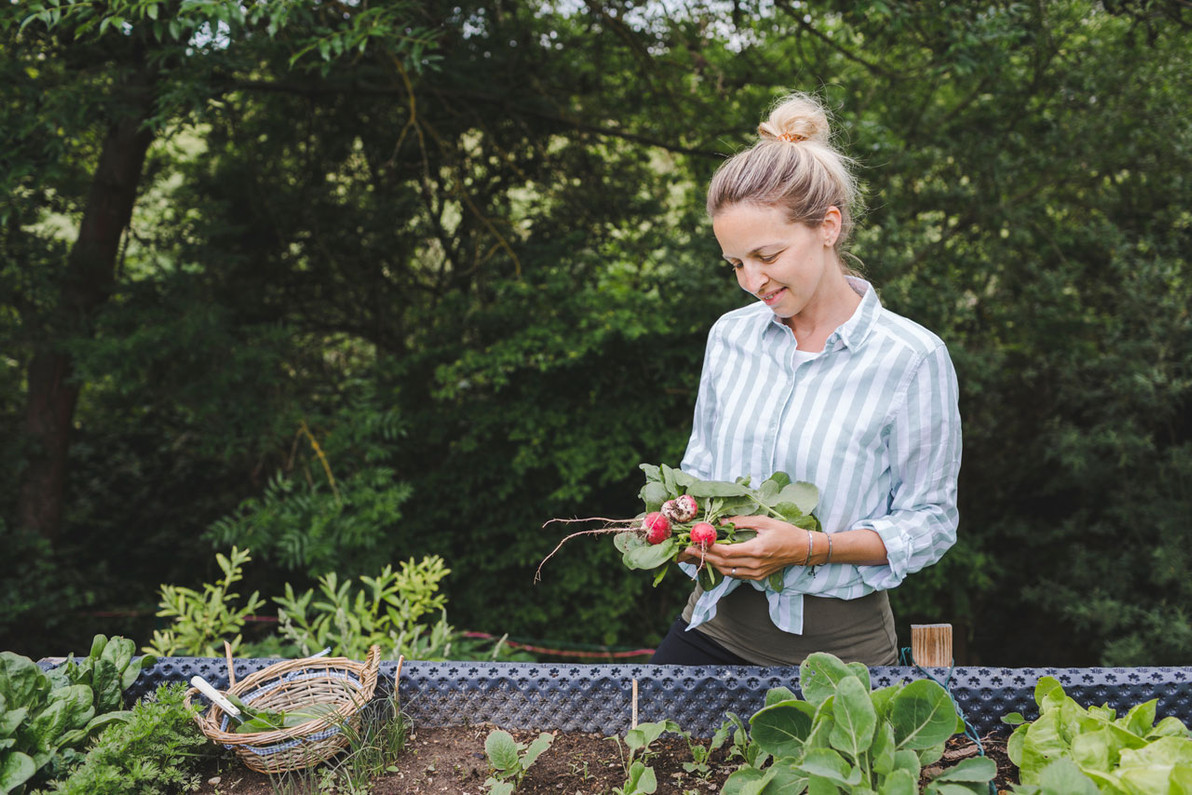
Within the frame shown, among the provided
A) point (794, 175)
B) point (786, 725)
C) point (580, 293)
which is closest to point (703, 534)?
point (786, 725)

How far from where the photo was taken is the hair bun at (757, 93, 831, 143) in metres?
1.56

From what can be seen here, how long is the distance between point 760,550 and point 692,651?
45cm

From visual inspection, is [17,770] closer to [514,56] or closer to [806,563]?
[806,563]

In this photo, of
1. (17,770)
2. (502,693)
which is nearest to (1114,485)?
(502,693)

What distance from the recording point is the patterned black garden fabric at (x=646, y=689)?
149 cm

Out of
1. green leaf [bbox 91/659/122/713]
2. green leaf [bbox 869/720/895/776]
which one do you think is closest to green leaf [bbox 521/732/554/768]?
green leaf [bbox 869/720/895/776]

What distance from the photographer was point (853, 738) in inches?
43.1

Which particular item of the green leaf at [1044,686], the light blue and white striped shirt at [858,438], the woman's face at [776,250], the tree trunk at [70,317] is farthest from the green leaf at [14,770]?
the tree trunk at [70,317]

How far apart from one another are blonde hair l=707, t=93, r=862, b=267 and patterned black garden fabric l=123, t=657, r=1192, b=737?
2.83ft

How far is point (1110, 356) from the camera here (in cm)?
380

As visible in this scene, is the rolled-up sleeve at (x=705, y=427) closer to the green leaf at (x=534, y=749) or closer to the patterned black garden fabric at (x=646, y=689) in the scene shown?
the patterned black garden fabric at (x=646, y=689)

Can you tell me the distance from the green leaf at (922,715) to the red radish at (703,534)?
36 cm

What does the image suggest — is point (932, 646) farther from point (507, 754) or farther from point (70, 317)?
point (70, 317)

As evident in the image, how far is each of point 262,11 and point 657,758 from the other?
2034mm
